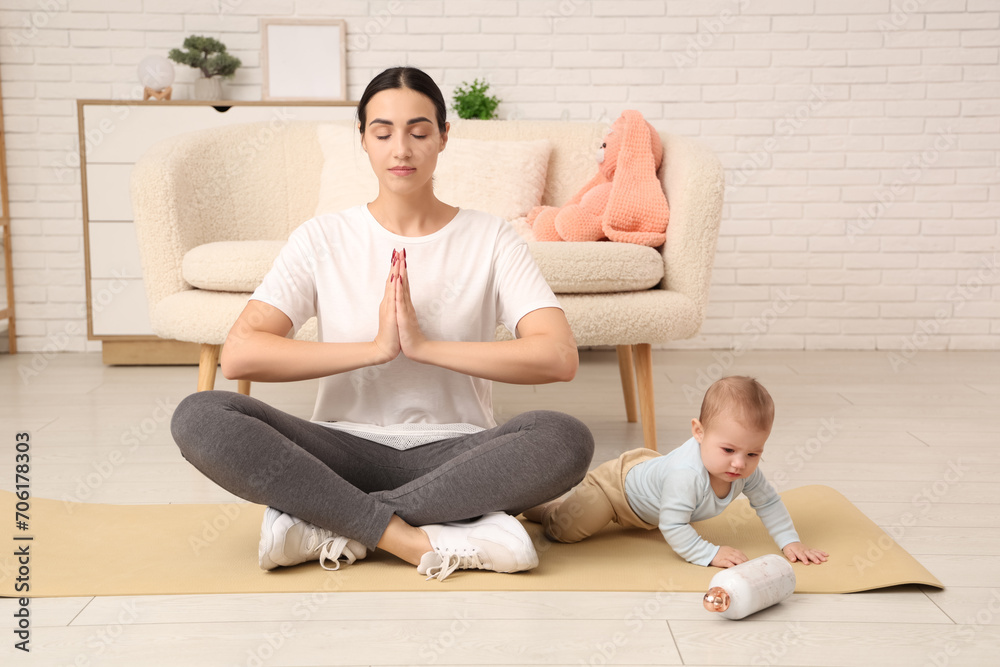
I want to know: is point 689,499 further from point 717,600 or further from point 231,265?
point 231,265

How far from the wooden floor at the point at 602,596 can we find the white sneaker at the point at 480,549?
34mm

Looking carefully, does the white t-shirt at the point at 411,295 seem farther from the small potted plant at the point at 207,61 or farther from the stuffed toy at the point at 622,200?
the small potted plant at the point at 207,61

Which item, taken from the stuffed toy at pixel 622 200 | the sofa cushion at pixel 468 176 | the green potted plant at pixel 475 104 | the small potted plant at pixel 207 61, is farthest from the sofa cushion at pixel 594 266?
the small potted plant at pixel 207 61

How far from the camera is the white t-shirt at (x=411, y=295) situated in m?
1.39

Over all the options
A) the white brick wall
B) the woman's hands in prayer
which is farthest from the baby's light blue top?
the white brick wall

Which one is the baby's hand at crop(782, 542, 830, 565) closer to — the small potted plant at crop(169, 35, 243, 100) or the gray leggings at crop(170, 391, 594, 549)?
the gray leggings at crop(170, 391, 594, 549)

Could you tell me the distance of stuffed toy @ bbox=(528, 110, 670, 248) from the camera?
2091 millimetres

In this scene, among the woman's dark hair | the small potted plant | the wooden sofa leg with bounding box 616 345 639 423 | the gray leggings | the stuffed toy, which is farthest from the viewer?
the small potted plant

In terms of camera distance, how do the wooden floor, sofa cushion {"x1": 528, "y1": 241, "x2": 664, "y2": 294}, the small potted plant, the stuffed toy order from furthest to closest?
1. the small potted plant
2. the stuffed toy
3. sofa cushion {"x1": 528, "y1": 241, "x2": 664, "y2": 294}
4. the wooden floor

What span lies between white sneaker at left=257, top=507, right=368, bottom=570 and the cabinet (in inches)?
76.5

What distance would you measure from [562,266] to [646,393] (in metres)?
0.33

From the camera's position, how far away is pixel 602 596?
47.6 inches

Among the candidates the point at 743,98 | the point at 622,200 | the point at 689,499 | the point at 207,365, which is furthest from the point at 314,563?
the point at 743,98

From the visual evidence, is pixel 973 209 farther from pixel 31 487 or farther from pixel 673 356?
pixel 31 487
